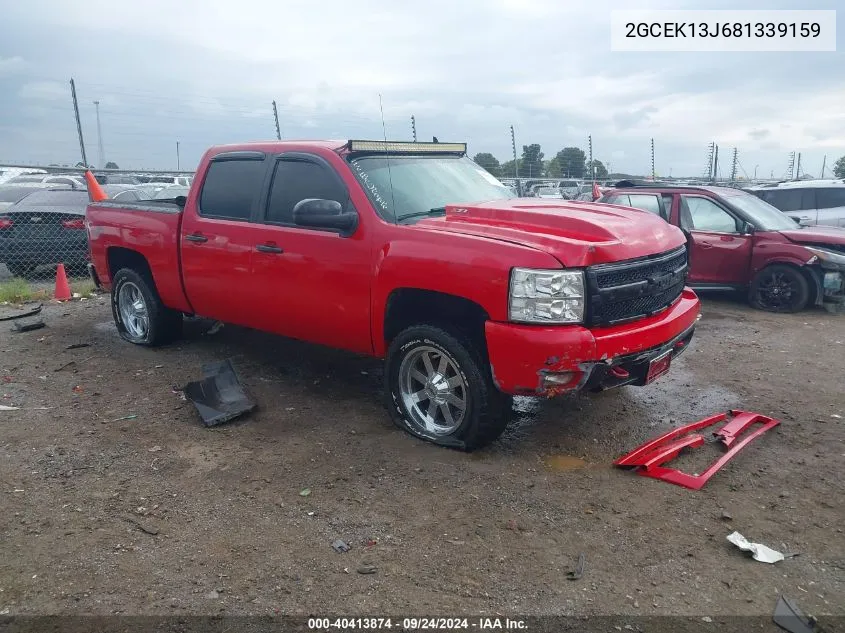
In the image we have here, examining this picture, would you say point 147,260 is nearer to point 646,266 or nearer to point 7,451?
point 7,451

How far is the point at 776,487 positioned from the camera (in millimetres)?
3705

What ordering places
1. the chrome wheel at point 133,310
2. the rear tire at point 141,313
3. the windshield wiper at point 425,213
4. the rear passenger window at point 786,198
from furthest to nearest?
the rear passenger window at point 786,198 → the chrome wheel at point 133,310 → the rear tire at point 141,313 → the windshield wiper at point 425,213

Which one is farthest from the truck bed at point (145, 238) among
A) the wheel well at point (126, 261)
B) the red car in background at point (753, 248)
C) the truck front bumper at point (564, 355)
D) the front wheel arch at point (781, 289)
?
the front wheel arch at point (781, 289)

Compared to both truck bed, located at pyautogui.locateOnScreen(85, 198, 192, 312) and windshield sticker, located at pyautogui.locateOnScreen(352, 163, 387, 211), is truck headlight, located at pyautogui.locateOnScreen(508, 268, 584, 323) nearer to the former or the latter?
windshield sticker, located at pyautogui.locateOnScreen(352, 163, 387, 211)

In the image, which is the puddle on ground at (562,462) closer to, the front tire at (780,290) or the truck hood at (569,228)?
the truck hood at (569,228)

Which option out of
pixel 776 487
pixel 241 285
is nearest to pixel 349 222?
pixel 241 285

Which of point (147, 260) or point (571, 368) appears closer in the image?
point (571, 368)

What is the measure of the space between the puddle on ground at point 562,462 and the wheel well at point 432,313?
0.79m

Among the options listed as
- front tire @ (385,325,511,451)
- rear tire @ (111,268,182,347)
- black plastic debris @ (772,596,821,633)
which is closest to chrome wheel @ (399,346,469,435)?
front tire @ (385,325,511,451)

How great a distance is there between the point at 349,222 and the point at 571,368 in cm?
174

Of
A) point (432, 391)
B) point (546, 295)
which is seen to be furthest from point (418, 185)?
point (546, 295)

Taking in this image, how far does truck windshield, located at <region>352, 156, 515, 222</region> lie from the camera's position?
4539 mm

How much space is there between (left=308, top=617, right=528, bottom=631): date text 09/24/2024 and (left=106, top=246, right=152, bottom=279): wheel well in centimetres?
470

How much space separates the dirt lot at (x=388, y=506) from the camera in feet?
9.38
